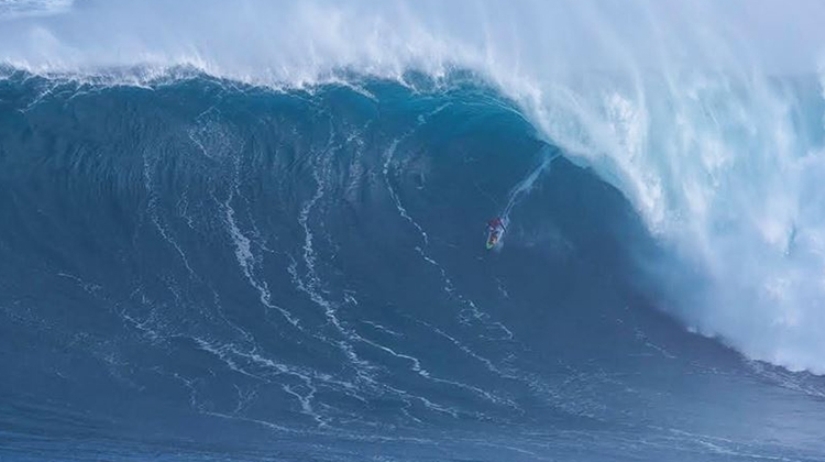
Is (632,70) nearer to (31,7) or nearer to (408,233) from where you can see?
(408,233)

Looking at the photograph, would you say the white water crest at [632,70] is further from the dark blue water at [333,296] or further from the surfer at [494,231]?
the surfer at [494,231]

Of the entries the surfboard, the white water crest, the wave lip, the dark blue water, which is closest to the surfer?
the surfboard

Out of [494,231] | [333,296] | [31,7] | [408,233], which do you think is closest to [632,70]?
[494,231]

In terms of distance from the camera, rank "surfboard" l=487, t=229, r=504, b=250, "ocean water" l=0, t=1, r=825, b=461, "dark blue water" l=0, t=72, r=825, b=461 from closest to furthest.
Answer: "dark blue water" l=0, t=72, r=825, b=461 < "ocean water" l=0, t=1, r=825, b=461 < "surfboard" l=487, t=229, r=504, b=250

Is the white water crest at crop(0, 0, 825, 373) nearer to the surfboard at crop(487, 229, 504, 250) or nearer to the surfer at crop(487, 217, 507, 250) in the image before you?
the surfer at crop(487, 217, 507, 250)

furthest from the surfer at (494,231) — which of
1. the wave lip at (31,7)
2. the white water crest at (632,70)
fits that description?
the wave lip at (31,7)

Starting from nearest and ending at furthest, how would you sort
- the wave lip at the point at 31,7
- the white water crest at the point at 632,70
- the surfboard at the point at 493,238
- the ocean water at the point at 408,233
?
the ocean water at the point at 408,233 → the surfboard at the point at 493,238 → the white water crest at the point at 632,70 → the wave lip at the point at 31,7
